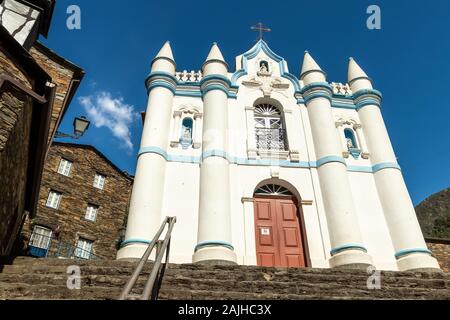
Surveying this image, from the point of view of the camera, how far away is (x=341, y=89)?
14344 mm

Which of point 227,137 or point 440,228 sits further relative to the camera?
point 440,228

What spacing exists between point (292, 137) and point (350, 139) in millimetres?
2200

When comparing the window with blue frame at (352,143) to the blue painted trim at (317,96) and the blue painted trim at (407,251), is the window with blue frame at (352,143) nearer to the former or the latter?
the blue painted trim at (317,96)

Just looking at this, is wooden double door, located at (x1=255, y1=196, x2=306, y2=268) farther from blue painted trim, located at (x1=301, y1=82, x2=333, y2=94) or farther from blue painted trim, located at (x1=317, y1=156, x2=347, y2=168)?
blue painted trim, located at (x1=301, y1=82, x2=333, y2=94)

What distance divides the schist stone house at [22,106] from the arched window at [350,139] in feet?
31.1

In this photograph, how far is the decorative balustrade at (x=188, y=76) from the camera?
13.9 metres

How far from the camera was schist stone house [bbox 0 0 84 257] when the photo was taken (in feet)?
19.1

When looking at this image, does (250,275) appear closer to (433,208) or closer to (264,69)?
(264,69)

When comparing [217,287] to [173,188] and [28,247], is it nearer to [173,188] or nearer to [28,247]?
[173,188]

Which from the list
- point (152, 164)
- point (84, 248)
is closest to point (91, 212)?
point (84, 248)
